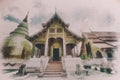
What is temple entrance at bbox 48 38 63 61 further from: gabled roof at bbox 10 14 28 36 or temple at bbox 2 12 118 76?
gabled roof at bbox 10 14 28 36

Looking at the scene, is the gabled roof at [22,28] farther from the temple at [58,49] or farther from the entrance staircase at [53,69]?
the entrance staircase at [53,69]

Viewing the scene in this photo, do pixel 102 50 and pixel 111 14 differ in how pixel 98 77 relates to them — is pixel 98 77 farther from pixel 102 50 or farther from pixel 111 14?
pixel 111 14

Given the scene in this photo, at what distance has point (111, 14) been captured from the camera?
132 centimetres

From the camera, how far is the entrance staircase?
124cm

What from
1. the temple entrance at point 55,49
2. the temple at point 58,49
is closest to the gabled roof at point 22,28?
the temple at point 58,49

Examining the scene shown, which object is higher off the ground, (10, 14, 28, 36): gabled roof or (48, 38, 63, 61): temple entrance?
(10, 14, 28, 36): gabled roof

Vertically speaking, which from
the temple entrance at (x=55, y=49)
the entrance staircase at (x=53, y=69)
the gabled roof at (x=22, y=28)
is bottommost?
the entrance staircase at (x=53, y=69)

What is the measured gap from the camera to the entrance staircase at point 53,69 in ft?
4.06

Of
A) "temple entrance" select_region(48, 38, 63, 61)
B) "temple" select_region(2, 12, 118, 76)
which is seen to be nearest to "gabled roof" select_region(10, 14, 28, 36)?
"temple" select_region(2, 12, 118, 76)

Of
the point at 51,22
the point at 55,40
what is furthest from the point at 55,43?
the point at 51,22

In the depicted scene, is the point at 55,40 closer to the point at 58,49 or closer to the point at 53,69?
the point at 58,49

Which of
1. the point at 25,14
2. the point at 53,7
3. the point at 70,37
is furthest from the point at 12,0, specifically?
the point at 70,37

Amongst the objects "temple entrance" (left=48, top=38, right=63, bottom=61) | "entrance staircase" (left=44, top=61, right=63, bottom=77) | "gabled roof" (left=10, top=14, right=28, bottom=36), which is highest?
"gabled roof" (left=10, top=14, right=28, bottom=36)

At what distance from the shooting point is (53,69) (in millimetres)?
1248
